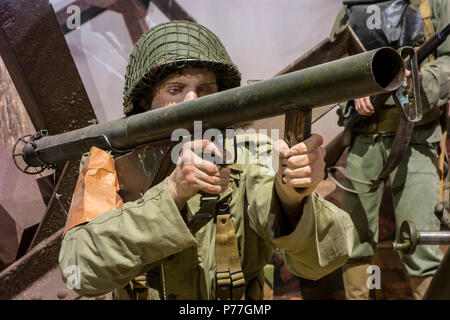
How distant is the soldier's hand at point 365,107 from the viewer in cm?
202

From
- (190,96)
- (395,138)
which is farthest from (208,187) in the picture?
(395,138)

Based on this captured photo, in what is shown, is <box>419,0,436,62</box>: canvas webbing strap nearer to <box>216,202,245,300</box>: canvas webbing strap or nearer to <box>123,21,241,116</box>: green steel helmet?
<box>123,21,241,116</box>: green steel helmet

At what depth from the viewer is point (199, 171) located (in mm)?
1127

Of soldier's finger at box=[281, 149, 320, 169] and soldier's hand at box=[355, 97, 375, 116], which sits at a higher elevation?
soldier's hand at box=[355, 97, 375, 116]

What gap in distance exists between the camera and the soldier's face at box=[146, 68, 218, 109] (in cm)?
149

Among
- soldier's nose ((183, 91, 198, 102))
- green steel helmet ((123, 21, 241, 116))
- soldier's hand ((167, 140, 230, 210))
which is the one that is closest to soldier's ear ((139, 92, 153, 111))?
green steel helmet ((123, 21, 241, 116))

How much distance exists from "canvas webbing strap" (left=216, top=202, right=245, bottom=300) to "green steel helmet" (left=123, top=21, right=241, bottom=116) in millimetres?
478

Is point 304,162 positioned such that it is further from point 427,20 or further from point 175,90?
point 427,20

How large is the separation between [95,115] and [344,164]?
1.27 metres

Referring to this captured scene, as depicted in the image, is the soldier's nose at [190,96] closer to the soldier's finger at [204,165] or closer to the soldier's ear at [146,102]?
the soldier's ear at [146,102]
